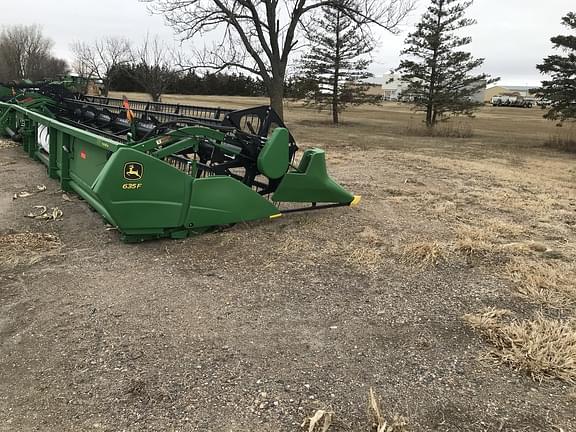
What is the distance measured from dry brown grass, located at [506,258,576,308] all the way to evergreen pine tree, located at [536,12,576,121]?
14.0 meters

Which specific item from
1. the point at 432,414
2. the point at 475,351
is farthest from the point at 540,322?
the point at 432,414

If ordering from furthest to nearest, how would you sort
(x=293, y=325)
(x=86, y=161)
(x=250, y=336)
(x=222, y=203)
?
(x=86, y=161) → (x=222, y=203) → (x=293, y=325) → (x=250, y=336)

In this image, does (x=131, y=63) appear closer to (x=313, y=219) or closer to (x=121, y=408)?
(x=313, y=219)

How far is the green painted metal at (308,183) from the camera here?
5.59m

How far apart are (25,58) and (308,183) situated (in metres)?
56.4

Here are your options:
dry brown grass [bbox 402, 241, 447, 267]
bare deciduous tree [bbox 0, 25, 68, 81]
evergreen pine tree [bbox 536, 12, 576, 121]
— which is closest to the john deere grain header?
dry brown grass [bbox 402, 241, 447, 267]

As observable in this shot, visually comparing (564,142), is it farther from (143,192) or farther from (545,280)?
(143,192)

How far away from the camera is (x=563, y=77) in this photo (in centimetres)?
1631

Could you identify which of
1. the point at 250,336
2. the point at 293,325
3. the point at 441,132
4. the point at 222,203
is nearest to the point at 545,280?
the point at 293,325

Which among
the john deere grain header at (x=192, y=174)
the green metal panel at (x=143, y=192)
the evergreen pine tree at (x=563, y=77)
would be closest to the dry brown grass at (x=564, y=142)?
the evergreen pine tree at (x=563, y=77)

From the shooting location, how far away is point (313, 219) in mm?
5883

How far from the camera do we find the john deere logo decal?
4.31 meters

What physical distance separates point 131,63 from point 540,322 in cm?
3392

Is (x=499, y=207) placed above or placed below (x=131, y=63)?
below
